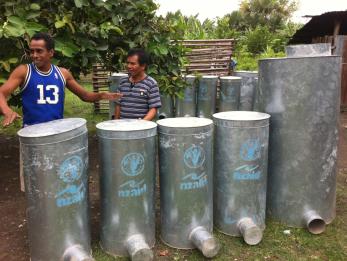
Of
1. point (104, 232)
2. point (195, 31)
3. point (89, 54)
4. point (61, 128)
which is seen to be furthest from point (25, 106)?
point (195, 31)

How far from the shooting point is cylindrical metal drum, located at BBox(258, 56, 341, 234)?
3.47 metres

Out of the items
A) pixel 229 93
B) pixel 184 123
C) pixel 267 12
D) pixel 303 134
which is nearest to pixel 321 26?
pixel 229 93

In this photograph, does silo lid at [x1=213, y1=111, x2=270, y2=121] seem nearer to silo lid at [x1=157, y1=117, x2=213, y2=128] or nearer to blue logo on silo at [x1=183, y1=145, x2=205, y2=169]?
silo lid at [x1=157, y1=117, x2=213, y2=128]

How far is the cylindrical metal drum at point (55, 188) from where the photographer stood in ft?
8.98

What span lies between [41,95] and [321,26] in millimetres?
11103

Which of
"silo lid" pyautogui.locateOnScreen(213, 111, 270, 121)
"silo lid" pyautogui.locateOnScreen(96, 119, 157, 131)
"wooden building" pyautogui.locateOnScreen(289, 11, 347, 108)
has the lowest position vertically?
"silo lid" pyautogui.locateOnScreen(96, 119, 157, 131)

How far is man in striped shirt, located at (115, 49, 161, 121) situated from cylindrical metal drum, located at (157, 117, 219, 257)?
72 cm

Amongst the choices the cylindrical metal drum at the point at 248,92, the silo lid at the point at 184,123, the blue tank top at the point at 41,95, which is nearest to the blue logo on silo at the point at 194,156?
the silo lid at the point at 184,123

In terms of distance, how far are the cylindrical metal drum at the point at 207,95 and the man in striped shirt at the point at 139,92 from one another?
4.90 metres

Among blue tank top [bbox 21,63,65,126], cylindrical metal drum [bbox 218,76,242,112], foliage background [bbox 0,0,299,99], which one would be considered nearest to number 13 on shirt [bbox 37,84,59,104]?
blue tank top [bbox 21,63,65,126]

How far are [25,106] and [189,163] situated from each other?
1550 mm

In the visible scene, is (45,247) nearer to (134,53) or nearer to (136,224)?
(136,224)

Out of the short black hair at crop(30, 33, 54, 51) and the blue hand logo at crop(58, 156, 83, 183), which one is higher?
the short black hair at crop(30, 33, 54, 51)

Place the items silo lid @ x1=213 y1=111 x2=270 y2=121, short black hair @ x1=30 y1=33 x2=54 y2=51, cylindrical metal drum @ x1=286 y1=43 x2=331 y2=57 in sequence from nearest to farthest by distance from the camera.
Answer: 1. short black hair @ x1=30 y1=33 x2=54 y2=51
2. silo lid @ x1=213 y1=111 x2=270 y2=121
3. cylindrical metal drum @ x1=286 y1=43 x2=331 y2=57
